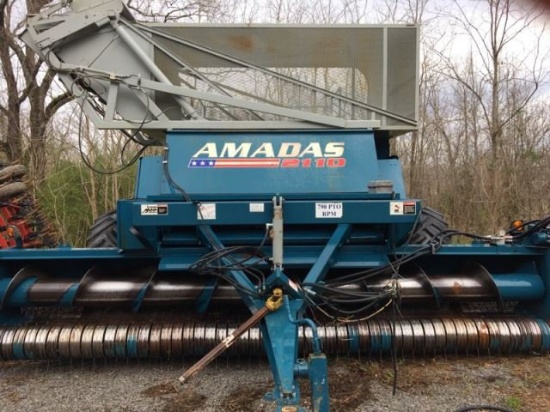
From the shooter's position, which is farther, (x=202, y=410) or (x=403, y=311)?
(x=403, y=311)

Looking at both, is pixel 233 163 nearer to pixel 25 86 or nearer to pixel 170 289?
pixel 170 289

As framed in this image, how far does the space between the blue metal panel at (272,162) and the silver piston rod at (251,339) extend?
3.56ft

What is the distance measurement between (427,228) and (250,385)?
2059mm

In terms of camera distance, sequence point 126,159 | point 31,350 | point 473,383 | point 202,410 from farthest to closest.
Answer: point 126,159 < point 31,350 < point 473,383 < point 202,410

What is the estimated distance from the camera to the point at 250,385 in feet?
10.9

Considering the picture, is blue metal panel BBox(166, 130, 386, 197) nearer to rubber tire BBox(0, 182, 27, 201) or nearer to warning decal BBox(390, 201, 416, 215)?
warning decal BBox(390, 201, 416, 215)

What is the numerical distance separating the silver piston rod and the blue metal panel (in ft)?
3.56

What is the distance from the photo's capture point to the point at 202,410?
2949 millimetres

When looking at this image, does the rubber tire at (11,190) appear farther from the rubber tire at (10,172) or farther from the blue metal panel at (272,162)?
the blue metal panel at (272,162)

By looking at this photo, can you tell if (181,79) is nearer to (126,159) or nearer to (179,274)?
(179,274)

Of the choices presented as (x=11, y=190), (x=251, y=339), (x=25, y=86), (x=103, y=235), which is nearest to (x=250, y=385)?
(x=251, y=339)

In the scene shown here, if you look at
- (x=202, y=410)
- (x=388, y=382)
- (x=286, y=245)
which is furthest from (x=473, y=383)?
(x=202, y=410)

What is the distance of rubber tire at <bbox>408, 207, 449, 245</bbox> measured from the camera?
4078mm

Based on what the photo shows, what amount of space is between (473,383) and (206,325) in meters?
1.97
